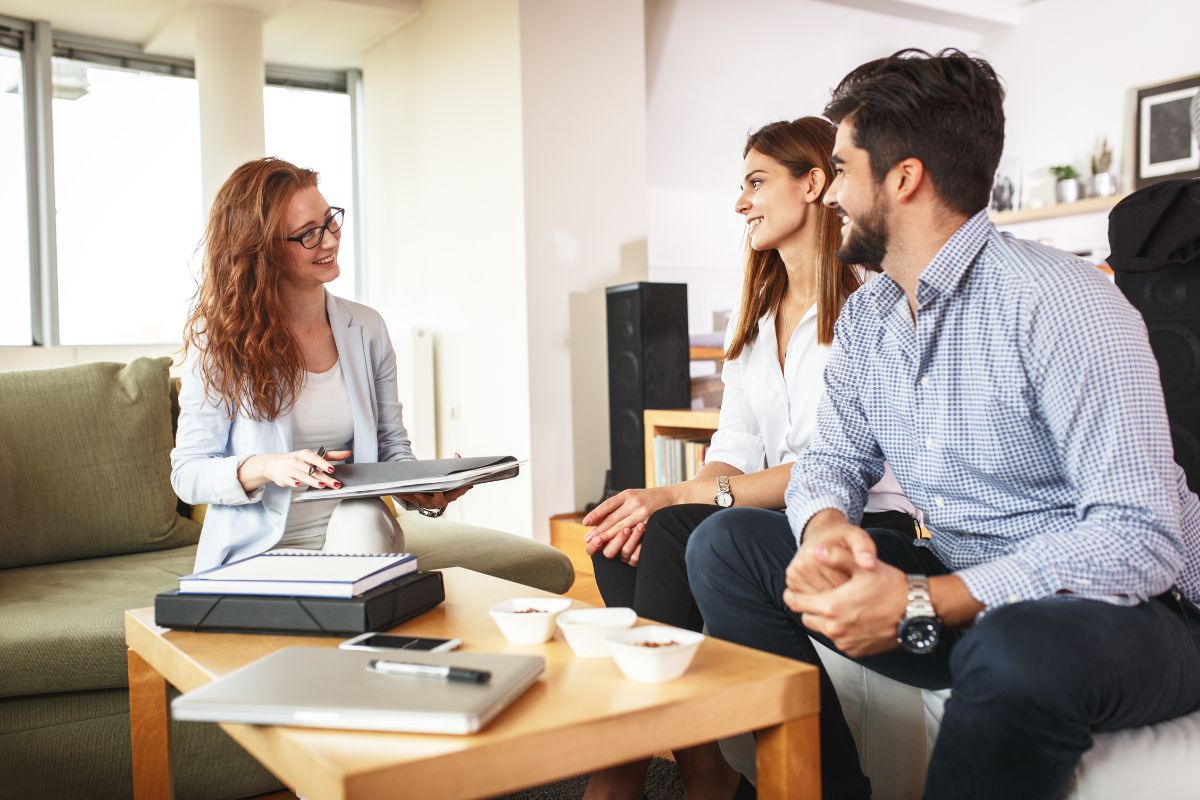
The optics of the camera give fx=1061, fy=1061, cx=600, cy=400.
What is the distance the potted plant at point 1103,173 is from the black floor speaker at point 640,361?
2.56 meters

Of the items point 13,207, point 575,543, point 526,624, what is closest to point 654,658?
point 526,624

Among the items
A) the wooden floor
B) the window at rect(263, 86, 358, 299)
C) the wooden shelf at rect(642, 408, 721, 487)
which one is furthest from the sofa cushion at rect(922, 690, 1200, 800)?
the window at rect(263, 86, 358, 299)

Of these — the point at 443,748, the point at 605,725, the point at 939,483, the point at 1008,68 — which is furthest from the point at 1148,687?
the point at 1008,68

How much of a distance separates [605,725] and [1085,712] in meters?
0.49

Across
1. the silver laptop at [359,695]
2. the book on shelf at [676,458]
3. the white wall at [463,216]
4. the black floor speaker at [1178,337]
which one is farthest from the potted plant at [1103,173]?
the silver laptop at [359,695]

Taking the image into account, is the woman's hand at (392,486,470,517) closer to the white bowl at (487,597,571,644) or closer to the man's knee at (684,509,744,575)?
the man's knee at (684,509,744,575)

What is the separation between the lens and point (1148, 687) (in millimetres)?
1108

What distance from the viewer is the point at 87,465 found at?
94.7 inches

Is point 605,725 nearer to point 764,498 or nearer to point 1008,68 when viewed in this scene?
point 764,498

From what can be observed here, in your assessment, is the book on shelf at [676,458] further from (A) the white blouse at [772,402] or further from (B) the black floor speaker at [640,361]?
(A) the white blouse at [772,402]

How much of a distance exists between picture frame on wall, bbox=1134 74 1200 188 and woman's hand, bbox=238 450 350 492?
454cm

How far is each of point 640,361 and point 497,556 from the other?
5.72ft

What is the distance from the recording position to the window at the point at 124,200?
486 cm

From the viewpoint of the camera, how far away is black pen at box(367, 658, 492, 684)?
102cm
